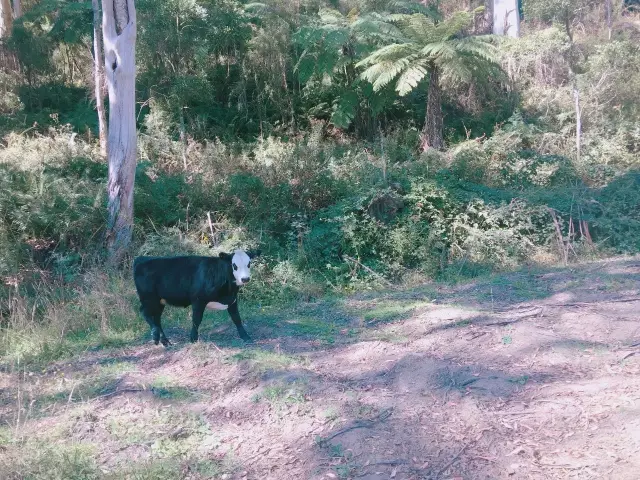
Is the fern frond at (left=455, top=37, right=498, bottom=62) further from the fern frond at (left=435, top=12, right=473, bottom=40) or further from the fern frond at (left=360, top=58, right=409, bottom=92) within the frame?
the fern frond at (left=360, top=58, right=409, bottom=92)

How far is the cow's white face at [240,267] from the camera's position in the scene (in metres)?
8.27

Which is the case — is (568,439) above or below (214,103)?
below

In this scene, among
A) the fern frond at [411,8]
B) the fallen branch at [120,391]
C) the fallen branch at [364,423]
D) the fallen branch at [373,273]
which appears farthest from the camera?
the fern frond at [411,8]

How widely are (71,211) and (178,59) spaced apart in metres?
7.76

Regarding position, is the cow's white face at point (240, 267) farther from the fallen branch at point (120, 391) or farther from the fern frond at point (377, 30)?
the fern frond at point (377, 30)

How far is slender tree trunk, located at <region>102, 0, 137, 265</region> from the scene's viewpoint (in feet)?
45.4

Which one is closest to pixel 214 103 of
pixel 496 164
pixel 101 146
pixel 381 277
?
pixel 101 146

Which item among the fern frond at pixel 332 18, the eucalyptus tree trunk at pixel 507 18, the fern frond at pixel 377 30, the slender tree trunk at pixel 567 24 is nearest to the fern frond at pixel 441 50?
the fern frond at pixel 377 30

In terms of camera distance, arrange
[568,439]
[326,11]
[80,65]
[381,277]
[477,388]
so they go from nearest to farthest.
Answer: [568,439] → [477,388] → [381,277] → [326,11] → [80,65]

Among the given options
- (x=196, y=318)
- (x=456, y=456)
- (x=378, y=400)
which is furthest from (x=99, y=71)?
(x=456, y=456)

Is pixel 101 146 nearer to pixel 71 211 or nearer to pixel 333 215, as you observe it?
pixel 71 211

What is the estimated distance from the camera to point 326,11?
2048 centimetres

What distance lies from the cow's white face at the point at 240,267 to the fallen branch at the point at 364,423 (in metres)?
3.28

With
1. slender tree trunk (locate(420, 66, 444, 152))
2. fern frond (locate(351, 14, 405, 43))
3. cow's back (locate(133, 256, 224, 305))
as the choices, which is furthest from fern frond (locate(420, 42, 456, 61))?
cow's back (locate(133, 256, 224, 305))
